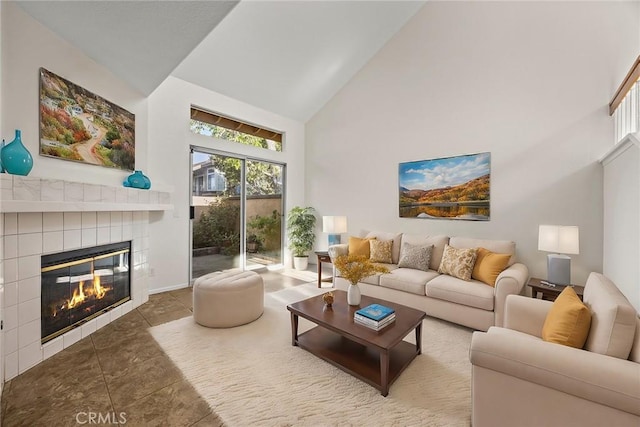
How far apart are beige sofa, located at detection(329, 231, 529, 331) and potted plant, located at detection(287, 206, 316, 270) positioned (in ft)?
5.44

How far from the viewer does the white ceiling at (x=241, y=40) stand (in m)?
2.14

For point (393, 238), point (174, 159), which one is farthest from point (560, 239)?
point (174, 159)

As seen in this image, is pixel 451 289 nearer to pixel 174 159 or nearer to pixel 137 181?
pixel 137 181

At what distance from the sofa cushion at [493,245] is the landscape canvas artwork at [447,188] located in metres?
0.46

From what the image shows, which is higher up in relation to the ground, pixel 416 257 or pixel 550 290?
pixel 416 257

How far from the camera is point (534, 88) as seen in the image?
3174 millimetres

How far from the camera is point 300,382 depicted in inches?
74.1

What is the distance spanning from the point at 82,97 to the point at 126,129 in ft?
1.97

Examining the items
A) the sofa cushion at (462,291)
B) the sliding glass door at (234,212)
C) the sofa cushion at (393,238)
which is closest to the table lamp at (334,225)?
the sofa cushion at (393,238)

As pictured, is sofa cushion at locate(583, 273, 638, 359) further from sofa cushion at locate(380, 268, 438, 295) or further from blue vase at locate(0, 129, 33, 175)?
blue vase at locate(0, 129, 33, 175)

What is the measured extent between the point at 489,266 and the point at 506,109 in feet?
6.76

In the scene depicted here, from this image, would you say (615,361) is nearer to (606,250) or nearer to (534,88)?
(606,250)

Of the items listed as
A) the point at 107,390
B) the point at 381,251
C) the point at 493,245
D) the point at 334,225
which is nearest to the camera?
the point at 107,390

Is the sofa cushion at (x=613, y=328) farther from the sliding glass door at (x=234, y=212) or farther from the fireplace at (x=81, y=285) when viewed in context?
the sliding glass door at (x=234, y=212)
